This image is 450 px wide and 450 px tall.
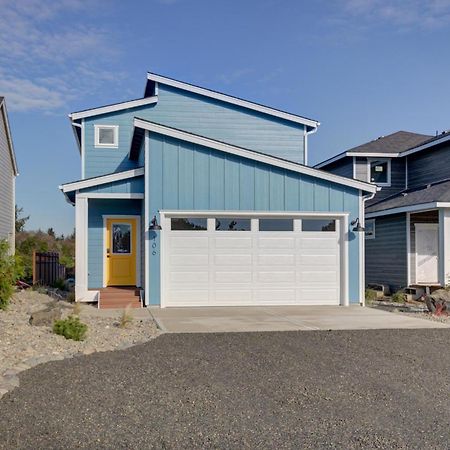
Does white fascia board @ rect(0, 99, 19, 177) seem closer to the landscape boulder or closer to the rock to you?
the rock

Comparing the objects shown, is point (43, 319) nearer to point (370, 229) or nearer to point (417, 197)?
point (417, 197)

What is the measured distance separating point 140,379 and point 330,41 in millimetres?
10358

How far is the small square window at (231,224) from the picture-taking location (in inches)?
546

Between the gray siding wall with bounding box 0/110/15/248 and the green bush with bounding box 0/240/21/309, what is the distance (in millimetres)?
7743

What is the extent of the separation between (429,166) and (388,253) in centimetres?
406

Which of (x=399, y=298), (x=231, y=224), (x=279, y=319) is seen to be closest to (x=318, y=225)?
(x=231, y=224)

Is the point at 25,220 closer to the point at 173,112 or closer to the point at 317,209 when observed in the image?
the point at 173,112

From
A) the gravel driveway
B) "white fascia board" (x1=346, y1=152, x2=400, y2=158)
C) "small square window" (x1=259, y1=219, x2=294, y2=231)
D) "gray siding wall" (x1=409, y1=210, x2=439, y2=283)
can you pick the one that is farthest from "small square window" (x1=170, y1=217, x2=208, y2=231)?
"white fascia board" (x1=346, y1=152, x2=400, y2=158)

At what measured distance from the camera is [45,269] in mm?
19641

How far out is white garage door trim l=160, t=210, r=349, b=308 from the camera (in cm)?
1341

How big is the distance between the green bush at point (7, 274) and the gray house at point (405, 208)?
11.3 metres

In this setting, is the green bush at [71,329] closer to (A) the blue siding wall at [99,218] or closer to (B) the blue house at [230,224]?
(B) the blue house at [230,224]

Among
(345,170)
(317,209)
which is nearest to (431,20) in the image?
(317,209)

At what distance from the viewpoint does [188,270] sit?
13.6 metres
